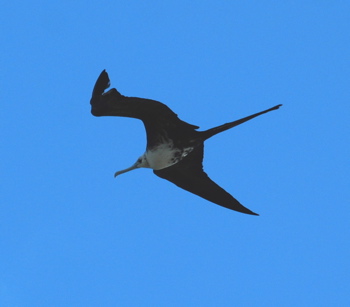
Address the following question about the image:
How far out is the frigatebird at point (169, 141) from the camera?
11539 millimetres

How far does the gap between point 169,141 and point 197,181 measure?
107cm

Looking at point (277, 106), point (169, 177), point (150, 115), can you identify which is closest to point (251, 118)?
point (277, 106)

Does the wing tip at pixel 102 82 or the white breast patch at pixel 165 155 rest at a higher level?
the wing tip at pixel 102 82

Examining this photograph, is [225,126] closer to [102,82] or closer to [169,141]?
[169,141]

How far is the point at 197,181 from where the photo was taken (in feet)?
43.3

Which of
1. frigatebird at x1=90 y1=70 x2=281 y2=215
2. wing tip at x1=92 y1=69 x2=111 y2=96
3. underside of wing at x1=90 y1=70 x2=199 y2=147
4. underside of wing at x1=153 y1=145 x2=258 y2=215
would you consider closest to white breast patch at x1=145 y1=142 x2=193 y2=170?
frigatebird at x1=90 y1=70 x2=281 y2=215

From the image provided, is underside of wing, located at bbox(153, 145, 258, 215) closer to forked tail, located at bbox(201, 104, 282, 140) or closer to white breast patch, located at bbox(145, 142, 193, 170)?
white breast patch, located at bbox(145, 142, 193, 170)

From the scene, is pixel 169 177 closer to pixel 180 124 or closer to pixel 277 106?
pixel 180 124

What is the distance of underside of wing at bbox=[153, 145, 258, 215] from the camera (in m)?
12.9

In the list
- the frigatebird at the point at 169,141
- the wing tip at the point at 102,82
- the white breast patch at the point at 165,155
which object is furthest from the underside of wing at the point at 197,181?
the wing tip at the point at 102,82

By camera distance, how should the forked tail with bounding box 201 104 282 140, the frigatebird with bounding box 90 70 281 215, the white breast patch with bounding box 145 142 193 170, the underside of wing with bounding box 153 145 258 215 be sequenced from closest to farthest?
the forked tail with bounding box 201 104 282 140 → the frigatebird with bounding box 90 70 281 215 → the white breast patch with bounding box 145 142 193 170 → the underside of wing with bounding box 153 145 258 215

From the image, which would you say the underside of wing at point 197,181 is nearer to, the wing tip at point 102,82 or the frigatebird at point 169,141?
the frigatebird at point 169,141

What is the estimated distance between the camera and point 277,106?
11.3 m

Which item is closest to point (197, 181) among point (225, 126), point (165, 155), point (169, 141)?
point (165, 155)
